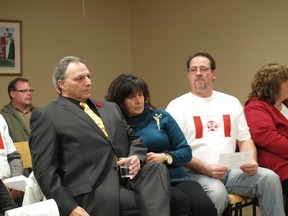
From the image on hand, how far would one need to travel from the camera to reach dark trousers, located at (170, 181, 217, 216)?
8.18ft

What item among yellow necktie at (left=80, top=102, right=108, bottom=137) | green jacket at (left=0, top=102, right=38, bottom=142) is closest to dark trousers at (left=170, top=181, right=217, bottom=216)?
yellow necktie at (left=80, top=102, right=108, bottom=137)

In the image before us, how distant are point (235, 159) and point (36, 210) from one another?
54.1 inches

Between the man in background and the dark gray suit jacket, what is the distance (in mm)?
1699

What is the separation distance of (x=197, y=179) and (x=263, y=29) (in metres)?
2.00

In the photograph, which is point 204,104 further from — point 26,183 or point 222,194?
point 26,183

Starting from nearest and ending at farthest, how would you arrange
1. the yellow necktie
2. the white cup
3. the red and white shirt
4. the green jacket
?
the white cup
the yellow necktie
the red and white shirt
the green jacket

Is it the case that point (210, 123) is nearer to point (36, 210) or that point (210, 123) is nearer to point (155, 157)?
point (155, 157)

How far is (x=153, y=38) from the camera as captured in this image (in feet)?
18.6

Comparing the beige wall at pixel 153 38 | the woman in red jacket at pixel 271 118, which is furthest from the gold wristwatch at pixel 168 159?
the beige wall at pixel 153 38

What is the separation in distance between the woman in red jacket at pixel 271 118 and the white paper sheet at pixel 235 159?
34 cm

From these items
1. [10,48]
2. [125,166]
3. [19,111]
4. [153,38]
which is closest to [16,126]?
[19,111]

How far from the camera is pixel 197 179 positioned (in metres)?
2.88

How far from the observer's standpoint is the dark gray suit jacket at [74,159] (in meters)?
2.22

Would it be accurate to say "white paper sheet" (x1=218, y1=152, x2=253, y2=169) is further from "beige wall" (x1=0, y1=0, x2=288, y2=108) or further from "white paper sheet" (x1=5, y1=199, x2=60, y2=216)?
"beige wall" (x1=0, y1=0, x2=288, y2=108)
